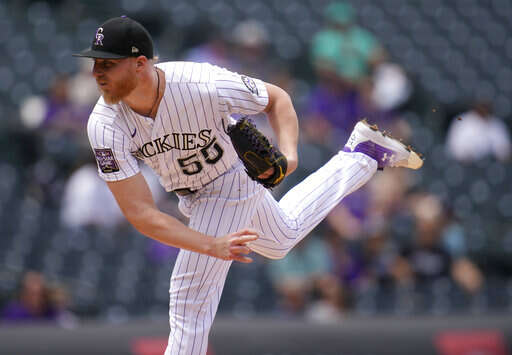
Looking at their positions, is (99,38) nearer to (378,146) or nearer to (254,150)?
(254,150)

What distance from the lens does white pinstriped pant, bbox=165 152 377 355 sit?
3.98 meters

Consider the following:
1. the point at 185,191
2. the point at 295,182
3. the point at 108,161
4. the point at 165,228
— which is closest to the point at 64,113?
the point at 295,182

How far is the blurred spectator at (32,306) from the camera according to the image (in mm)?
6484

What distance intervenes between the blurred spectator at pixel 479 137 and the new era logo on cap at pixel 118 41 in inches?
228

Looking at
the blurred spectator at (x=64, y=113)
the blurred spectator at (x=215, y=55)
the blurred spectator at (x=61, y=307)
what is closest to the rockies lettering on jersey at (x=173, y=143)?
the blurred spectator at (x=61, y=307)

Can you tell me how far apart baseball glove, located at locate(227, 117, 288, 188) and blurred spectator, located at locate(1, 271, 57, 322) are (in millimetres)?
3505

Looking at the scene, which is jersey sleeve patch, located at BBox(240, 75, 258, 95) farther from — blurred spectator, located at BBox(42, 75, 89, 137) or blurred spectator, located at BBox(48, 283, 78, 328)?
blurred spectator, located at BBox(42, 75, 89, 137)

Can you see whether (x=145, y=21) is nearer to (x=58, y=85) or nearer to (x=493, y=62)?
(x=58, y=85)

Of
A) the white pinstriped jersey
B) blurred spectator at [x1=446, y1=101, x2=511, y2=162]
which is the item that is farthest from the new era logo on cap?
blurred spectator at [x1=446, y1=101, x2=511, y2=162]

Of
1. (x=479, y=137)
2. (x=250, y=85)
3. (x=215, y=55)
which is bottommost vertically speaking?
(x=250, y=85)

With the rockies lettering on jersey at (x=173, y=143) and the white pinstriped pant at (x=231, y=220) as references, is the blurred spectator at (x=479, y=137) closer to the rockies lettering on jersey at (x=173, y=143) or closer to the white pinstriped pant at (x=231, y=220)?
the white pinstriped pant at (x=231, y=220)

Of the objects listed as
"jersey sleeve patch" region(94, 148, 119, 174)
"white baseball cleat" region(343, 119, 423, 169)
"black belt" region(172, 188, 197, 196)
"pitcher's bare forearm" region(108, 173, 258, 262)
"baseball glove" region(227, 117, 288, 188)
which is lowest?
"pitcher's bare forearm" region(108, 173, 258, 262)

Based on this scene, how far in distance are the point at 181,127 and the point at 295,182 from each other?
4092 mm

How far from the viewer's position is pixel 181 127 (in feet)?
12.5
